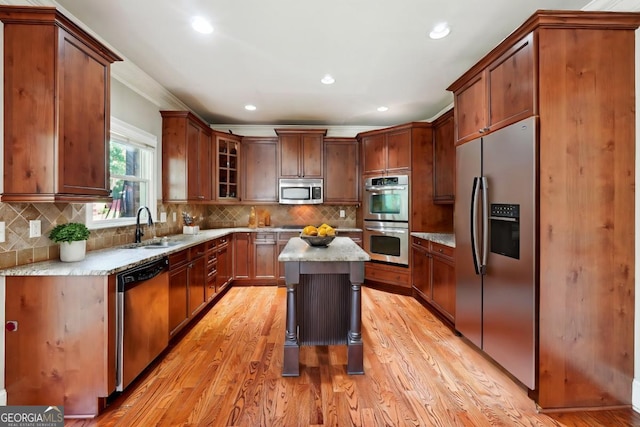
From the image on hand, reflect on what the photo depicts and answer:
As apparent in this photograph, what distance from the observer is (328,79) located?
3.34m

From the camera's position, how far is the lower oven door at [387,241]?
4225 millimetres

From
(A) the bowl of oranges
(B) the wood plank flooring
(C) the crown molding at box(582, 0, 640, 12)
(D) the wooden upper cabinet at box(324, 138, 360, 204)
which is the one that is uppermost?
(C) the crown molding at box(582, 0, 640, 12)

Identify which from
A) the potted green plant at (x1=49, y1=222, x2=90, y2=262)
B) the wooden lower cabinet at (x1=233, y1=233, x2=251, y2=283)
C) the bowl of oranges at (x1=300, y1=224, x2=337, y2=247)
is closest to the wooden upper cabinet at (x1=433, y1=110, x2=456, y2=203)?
the bowl of oranges at (x1=300, y1=224, x2=337, y2=247)

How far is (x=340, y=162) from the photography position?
503cm

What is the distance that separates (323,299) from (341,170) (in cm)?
287

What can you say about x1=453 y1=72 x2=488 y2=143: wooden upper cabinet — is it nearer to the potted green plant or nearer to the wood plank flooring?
the wood plank flooring

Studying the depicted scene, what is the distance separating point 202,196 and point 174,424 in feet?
9.76

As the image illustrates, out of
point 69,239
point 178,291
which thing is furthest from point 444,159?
point 69,239

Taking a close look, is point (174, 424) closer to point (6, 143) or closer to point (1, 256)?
point (1, 256)

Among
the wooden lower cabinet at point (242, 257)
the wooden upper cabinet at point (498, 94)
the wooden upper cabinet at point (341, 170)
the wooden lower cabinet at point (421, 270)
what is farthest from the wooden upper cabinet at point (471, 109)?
the wooden lower cabinet at point (242, 257)

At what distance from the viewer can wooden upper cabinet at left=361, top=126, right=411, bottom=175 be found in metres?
4.29

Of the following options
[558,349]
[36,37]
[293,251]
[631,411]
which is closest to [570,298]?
[558,349]

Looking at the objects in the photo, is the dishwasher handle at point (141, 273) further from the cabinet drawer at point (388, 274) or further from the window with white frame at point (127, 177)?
the cabinet drawer at point (388, 274)

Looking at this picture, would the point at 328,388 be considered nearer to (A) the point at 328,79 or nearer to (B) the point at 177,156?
(A) the point at 328,79
